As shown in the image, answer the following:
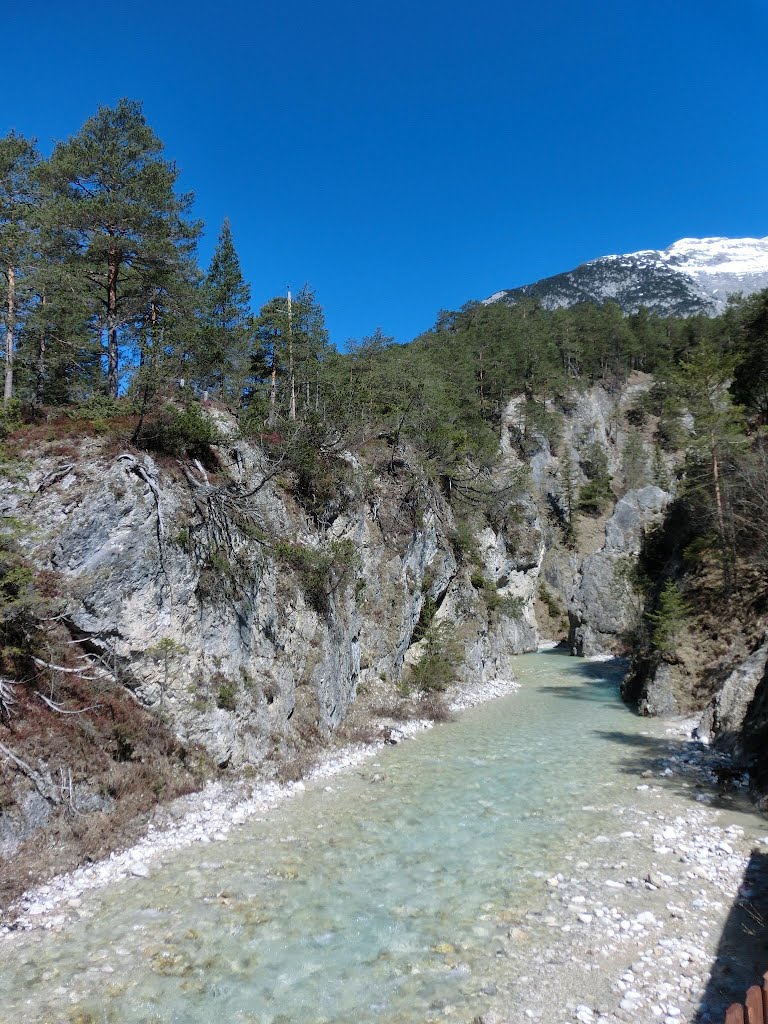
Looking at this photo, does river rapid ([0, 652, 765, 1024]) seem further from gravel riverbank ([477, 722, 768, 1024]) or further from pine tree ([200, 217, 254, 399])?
pine tree ([200, 217, 254, 399])

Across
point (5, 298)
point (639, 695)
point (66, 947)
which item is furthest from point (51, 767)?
point (639, 695)

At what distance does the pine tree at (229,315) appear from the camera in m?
29.4

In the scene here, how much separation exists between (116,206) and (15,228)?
10.3 feet

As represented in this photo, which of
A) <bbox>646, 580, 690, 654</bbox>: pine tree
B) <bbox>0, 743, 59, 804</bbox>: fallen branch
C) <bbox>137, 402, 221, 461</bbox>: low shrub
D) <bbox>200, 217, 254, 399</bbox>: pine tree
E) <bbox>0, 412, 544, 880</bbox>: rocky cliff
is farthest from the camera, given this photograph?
<bbox>200, 217, 254, 399</bbox>: pine tree

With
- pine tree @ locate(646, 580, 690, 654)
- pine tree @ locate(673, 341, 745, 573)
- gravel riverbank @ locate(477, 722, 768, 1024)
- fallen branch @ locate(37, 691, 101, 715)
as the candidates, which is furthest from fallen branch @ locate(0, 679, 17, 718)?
pine tree @ locate(673, 341, 745, 573)

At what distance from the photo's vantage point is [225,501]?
16.0 metres

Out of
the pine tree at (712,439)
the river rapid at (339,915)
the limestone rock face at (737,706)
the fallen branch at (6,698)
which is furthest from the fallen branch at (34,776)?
the pine tree at (712,439)

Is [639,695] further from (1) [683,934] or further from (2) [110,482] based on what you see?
(2) [110,482]

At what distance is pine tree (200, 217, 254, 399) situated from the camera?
29359mm

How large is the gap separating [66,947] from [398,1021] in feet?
14.9

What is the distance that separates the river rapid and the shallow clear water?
0.08 ft

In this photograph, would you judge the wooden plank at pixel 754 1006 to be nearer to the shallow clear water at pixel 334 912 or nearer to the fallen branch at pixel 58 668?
the shallow clear water at pixel 334 912

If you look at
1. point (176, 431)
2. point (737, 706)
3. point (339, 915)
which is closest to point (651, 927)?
point (339, 915)

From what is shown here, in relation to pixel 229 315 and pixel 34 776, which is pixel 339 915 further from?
pixel 229 315
